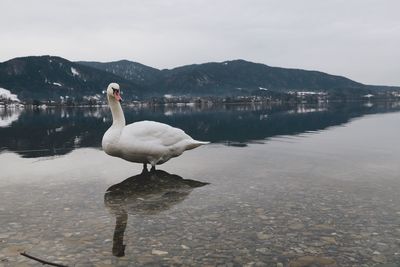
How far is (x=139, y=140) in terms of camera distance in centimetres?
1723

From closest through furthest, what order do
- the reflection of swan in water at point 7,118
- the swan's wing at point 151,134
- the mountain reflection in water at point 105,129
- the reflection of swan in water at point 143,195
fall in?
the reflection of swan in water at point 143,195 < the swan's wing at point 151,134 < the mountain reflection in water at point 105,129 < the reflection of swan in water at point 7,118

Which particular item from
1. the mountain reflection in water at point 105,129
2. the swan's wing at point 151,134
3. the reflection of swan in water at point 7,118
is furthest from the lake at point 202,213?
the reflection of swan in water at point 7,118

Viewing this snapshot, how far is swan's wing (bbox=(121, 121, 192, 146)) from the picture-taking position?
17297 millimetres

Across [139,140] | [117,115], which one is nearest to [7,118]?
[117,115]

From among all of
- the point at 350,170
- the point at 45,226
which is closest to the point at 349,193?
the point at 350,170

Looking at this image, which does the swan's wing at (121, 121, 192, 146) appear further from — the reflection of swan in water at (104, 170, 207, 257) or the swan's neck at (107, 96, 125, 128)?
the reflection of swan in water at (104, 170, 207, 257)

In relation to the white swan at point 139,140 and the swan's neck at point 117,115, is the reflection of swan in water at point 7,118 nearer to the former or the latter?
the swan's neck at point 117,115

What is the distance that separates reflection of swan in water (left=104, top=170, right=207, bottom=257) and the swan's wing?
1.68 meters

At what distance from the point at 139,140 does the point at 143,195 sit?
3068 mm

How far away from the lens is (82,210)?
501 inches

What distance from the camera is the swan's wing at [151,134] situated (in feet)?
56.7

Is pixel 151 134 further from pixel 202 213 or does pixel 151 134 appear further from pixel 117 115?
pixel 202 213

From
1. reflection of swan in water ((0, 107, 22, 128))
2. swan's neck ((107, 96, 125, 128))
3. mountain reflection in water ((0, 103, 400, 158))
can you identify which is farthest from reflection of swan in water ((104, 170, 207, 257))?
reflection of swan in water ((0, 107, 22, 128))

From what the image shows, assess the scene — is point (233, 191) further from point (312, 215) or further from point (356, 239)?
point (356, 239)
